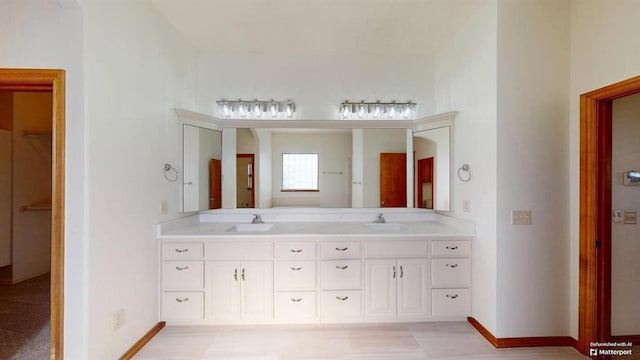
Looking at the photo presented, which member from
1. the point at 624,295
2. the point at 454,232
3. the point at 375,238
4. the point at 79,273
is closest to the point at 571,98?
the point at 454,232

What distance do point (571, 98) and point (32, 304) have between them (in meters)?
5.26

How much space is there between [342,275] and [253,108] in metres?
2.00

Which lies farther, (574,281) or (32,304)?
(32,304)

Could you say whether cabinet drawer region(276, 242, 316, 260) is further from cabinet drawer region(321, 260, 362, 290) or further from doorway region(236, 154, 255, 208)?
doorway region(236, 154, 255, 208)

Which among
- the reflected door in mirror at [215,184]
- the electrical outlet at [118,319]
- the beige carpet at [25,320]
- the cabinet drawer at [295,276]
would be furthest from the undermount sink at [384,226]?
the beige carpet at [25,320]

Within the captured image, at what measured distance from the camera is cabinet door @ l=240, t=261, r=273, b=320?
2.65m

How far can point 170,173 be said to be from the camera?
112 inches

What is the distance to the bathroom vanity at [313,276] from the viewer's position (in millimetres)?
2646

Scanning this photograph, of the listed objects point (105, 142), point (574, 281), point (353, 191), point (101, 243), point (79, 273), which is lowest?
point (574, 281)

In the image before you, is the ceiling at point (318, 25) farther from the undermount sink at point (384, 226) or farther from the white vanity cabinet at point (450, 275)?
the white vanity cabinet at point (450, 275)

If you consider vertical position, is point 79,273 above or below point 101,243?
below

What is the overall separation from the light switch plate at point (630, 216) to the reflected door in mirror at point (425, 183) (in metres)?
1.48

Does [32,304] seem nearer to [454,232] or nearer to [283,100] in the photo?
[283,100]

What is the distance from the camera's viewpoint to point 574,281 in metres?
2.36
